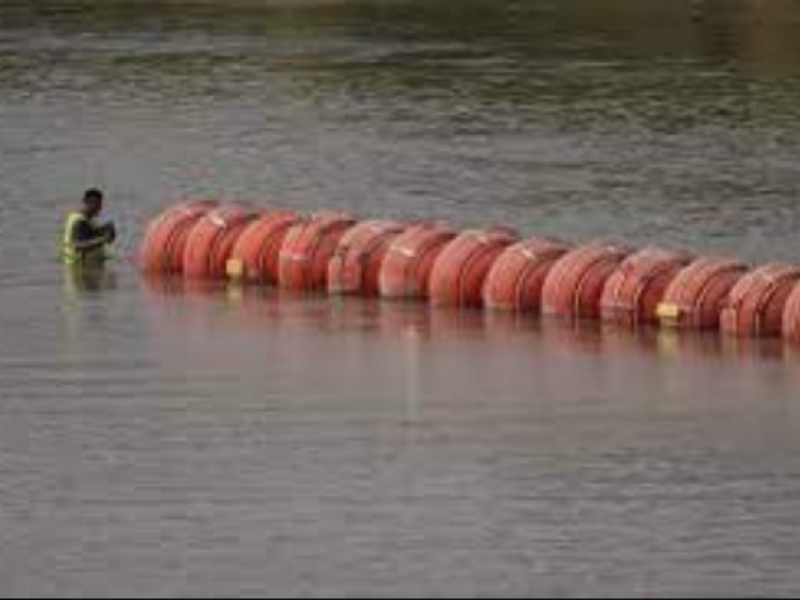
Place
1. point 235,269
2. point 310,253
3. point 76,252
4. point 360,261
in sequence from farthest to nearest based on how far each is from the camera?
point 76,252 → point 235,269 → point 310,253 → point 360,261

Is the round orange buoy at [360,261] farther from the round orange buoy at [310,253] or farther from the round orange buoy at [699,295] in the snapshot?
the round orange buoy at [699,295]

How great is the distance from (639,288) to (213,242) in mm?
8550

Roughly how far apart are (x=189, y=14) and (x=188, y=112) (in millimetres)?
28454

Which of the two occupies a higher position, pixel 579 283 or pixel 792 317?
pixel 579 283

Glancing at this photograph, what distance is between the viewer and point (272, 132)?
74.8 metres

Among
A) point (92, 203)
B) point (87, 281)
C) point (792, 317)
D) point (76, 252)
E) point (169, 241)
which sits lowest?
point (87, 281)

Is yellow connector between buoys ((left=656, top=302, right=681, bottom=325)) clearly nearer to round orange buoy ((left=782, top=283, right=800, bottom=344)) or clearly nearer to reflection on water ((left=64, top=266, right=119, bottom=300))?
round orange buoy ((left=782, top=283, right=800, bottom=344))

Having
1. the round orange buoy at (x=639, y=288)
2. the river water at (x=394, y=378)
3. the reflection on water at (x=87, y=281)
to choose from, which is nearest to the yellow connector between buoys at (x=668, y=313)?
the round orange buoy at (x=639, y=288)

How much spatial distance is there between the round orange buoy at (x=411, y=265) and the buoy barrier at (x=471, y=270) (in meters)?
0.02

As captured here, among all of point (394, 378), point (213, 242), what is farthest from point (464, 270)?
point (394, 378)

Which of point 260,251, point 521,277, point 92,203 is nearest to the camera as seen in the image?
point 521,277

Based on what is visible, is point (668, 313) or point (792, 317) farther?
point (668, 313)

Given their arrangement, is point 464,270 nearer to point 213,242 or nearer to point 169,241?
point 213,242

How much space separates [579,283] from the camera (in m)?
47.4
